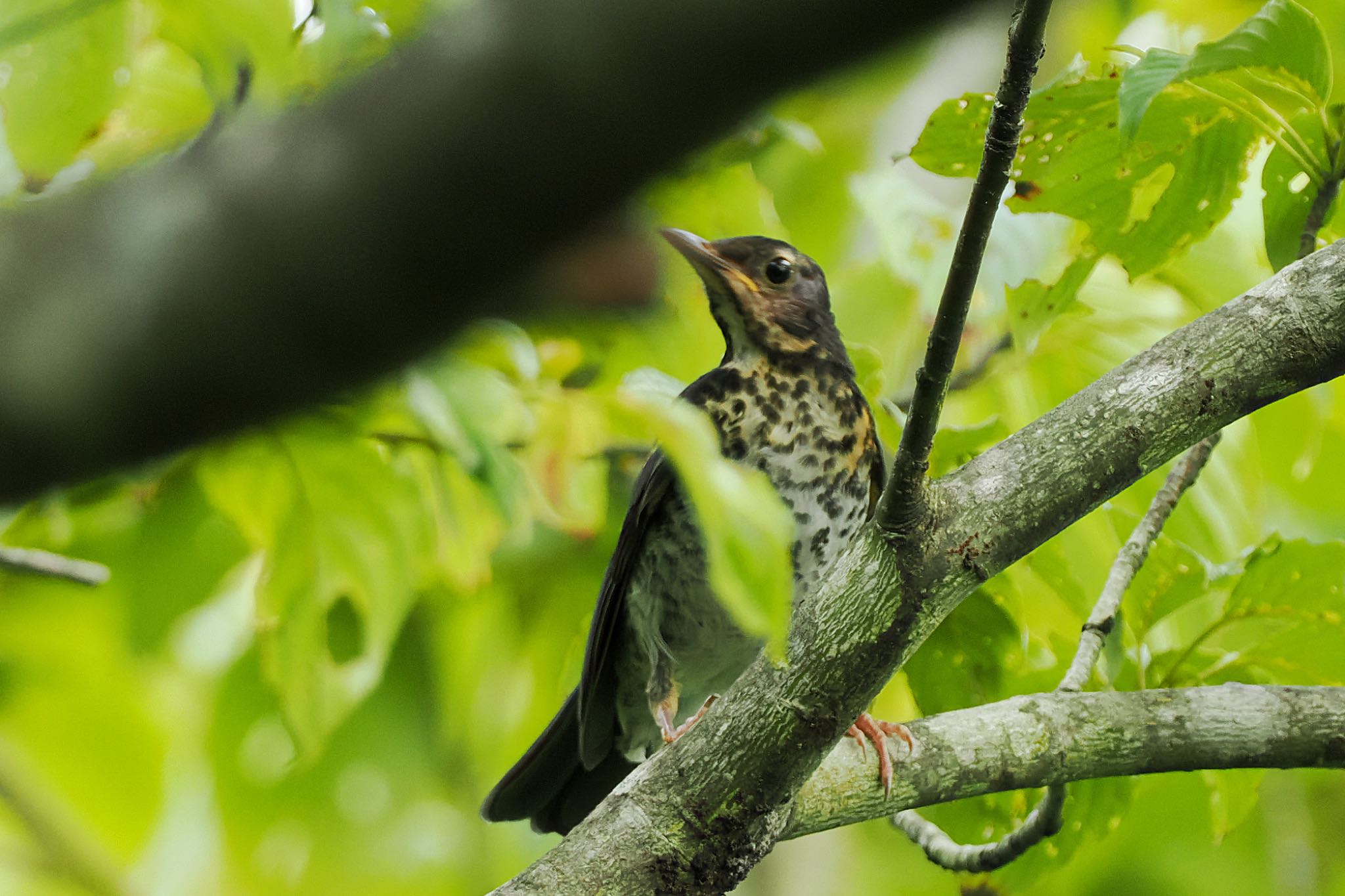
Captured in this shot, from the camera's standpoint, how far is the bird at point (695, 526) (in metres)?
3.17

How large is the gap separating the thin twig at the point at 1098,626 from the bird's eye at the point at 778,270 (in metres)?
1.19

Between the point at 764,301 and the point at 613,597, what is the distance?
0.88 m

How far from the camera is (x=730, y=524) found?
94 centimetres

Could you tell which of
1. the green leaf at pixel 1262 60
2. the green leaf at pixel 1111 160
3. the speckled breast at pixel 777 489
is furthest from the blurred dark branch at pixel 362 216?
the speckled breast at pixel 777 489

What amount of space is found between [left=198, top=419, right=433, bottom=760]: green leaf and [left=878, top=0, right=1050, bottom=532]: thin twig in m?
0.77

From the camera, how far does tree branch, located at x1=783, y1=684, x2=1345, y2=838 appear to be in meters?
2.27

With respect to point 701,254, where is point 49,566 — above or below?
below

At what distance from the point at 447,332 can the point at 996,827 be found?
244cm

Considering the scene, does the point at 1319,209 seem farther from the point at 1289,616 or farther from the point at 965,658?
the point at 965,658

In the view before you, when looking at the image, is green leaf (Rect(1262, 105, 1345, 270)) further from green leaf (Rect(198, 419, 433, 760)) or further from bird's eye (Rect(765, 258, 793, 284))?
green leaf (Rect(198, 419, 433, 760))

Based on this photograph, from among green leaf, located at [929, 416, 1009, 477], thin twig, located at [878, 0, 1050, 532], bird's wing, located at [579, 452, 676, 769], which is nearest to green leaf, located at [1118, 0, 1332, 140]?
thin twig, located at [878, 0, 1050, 532]

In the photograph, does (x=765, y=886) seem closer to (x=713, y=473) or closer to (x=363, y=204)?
(x=713, y=473)

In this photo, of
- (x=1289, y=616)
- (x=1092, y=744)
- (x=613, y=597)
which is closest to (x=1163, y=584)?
(x=1289, y=616)

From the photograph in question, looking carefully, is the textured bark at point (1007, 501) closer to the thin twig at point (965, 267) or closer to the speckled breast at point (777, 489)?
the thin twig at point (965, 267)
